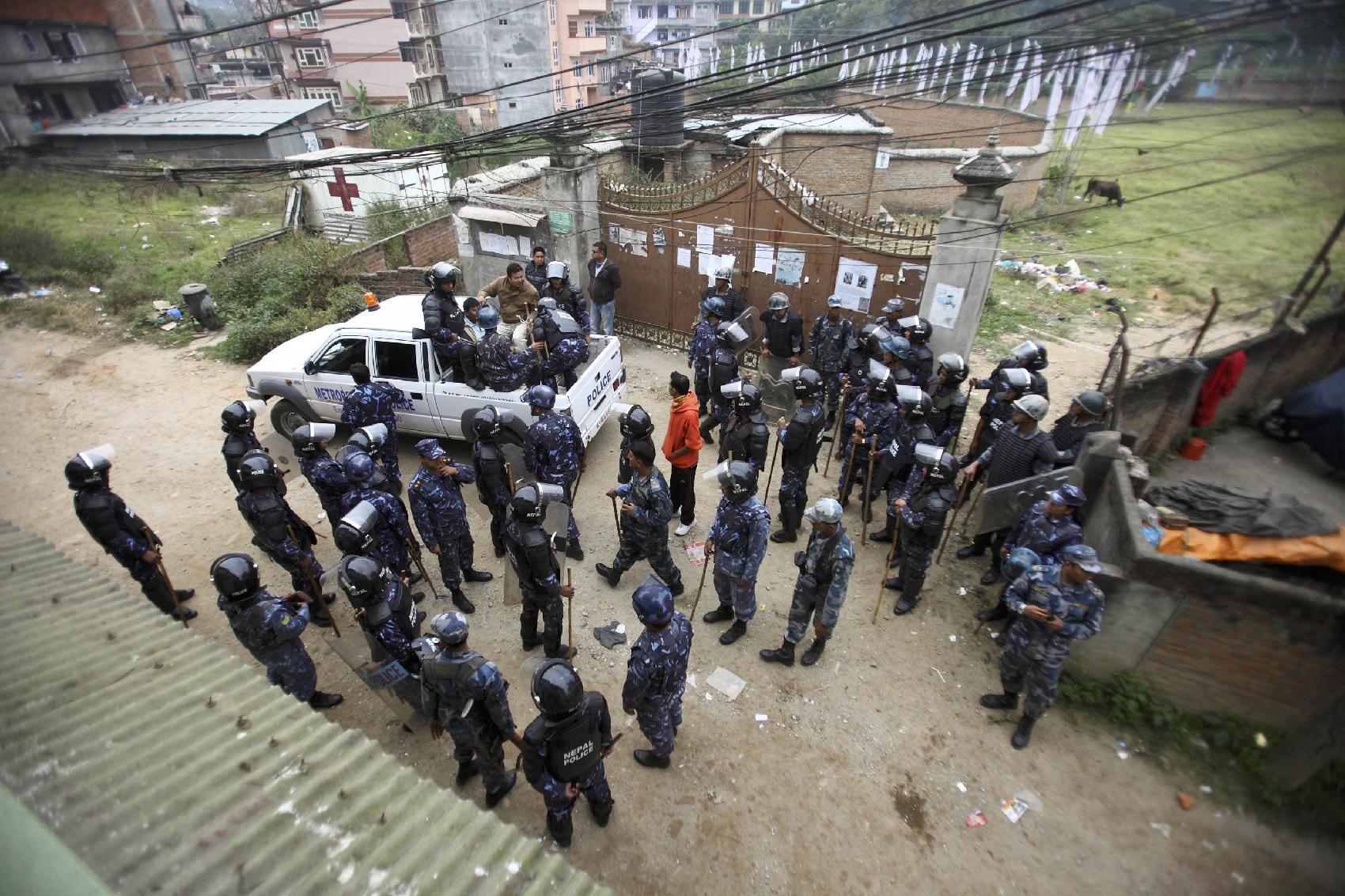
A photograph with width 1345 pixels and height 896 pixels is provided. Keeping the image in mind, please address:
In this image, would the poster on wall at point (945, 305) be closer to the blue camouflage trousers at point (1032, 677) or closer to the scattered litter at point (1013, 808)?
the blue camouflage trousers at point (1032, 677)

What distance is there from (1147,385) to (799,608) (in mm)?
5461

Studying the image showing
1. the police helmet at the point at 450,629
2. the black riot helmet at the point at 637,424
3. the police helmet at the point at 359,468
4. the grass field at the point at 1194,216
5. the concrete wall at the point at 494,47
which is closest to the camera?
the police helmet at the point at 450,629

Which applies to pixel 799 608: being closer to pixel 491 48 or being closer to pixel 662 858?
pixel 662 858

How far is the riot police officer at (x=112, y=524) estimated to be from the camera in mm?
5137

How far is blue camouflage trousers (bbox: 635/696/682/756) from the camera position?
418 centimetres

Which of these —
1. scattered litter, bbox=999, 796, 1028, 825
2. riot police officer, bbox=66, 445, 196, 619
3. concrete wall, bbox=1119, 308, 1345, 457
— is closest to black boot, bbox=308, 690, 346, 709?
riot police officer, bbox=66, 445, 196, 619

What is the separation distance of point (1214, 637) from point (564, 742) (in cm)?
467

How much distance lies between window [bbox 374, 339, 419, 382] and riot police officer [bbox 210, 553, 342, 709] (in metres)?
3.52

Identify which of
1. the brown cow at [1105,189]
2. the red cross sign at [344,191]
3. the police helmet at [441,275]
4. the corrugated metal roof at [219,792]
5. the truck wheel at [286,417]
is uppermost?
the police helmet at [441,275]

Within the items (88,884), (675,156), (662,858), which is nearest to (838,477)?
→ (662,858)

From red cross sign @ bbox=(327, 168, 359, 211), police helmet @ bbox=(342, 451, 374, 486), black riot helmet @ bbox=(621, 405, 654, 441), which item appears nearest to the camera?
police helmet @ bbox=(342, 451, 374, 486)

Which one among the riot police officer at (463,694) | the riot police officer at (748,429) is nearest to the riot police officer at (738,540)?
the riot police officer at (748,429)

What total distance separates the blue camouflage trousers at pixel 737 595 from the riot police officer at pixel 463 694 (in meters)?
2.17

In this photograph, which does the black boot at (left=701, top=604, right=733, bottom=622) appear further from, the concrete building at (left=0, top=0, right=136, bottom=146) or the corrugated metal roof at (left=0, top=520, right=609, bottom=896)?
the concrete building at (left=0, top=0, right=136, bottom=146)
